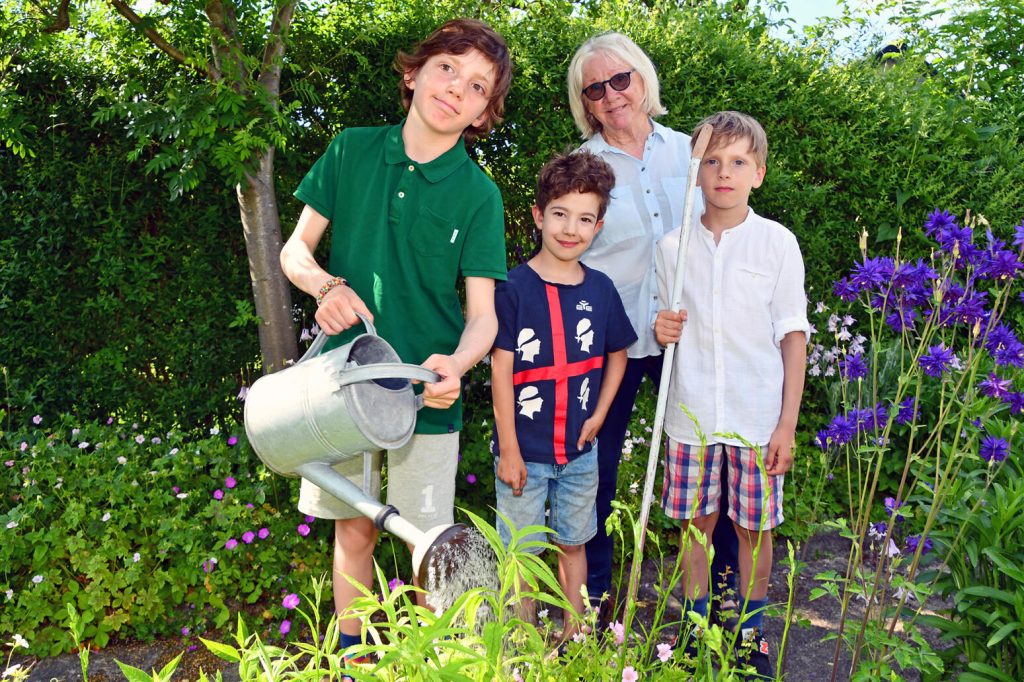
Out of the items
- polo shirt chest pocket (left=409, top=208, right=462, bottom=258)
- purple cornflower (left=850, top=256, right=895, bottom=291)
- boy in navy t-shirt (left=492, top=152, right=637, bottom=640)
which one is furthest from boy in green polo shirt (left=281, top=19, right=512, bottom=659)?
purple cornflower (left=850, top=256, right=895, bottom=291)

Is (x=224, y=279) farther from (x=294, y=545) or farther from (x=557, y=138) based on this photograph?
(x=557, y=138)

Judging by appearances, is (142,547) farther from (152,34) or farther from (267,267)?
(152,34)

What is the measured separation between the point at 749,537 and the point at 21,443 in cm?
302

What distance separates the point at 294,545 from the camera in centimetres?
312

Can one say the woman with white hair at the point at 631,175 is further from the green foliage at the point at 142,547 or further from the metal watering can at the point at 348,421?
the green foliage at the point at 142,547

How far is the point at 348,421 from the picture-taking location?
170 centimetres

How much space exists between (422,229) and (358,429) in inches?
25.4

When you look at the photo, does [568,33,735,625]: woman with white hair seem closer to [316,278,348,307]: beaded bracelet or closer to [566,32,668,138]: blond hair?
[566,32,668,138]: blond hair

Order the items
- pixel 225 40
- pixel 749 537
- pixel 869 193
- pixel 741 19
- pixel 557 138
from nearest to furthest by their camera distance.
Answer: pixel 749 537 < pixel 225 40 < pixel 557 138 < pixel 869 193 < pixel 741 19

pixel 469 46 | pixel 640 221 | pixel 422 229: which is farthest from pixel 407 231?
pixel 640 221

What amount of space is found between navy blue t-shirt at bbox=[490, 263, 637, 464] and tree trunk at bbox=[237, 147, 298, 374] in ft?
4.33

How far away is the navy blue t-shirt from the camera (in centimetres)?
244

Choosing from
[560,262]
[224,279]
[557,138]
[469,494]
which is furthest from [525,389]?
[224,279]

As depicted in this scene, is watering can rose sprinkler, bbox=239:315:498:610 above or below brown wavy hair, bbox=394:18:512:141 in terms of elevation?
below
